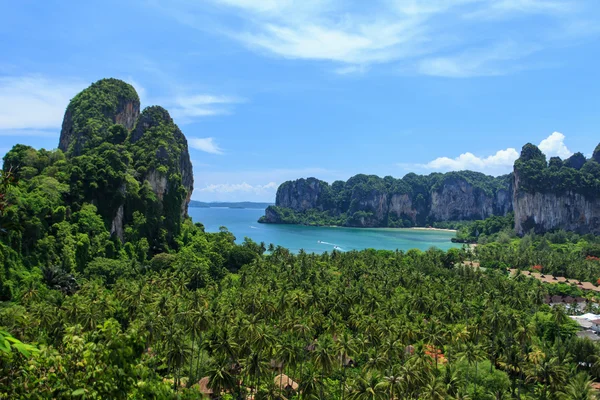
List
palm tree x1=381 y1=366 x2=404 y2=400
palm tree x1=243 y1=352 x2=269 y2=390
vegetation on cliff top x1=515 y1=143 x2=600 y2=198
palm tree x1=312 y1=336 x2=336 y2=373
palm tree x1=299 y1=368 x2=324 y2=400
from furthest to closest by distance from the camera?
vegetation on cliff top x1=515 y1=143 x2=600 y2=198, palm tree x1=312 y1=336 x2=336 y2=373, palm tree x1=243 y1=352 x2=269 y2=390, palm tree x1=299 y1=368 x2=324 y2=400, palm tree x1=381 y1=366 x2=404 y2=400

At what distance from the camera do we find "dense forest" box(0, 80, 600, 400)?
9.25m

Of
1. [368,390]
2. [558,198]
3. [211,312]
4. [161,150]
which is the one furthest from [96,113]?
[558,198]

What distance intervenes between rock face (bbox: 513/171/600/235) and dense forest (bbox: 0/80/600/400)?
87728mm

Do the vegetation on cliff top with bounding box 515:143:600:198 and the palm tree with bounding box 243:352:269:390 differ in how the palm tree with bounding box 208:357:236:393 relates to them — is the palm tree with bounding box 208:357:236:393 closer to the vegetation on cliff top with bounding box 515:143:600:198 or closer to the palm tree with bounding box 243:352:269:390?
the palm tree with bounding box 243:352:269:390

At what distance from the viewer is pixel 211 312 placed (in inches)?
1751

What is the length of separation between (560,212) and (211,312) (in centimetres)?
18829

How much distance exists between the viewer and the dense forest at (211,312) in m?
9.25

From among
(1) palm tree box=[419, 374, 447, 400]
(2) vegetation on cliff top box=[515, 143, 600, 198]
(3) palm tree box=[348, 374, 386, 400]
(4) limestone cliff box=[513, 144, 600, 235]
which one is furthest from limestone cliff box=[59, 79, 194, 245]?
(2) vegetation on cliff top box=[515, 143, 600, 198]

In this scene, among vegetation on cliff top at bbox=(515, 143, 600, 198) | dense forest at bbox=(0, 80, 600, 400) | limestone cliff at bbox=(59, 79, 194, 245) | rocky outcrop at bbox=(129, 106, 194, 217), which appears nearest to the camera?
dense forest at bbox=(0, 80, 600, 400)

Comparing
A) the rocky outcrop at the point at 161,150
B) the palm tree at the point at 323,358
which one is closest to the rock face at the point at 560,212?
the rocky outcrop at the point at 161,150

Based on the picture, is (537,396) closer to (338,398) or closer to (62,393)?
(338,398)

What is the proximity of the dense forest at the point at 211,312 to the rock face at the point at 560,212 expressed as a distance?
3454 inches

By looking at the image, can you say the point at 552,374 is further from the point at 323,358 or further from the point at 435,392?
the point at 323,358

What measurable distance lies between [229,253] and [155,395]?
3455 inches
